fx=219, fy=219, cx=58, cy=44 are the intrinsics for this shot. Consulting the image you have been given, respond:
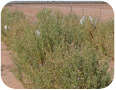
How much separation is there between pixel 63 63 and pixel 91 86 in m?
0.57

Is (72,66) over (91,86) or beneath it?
over

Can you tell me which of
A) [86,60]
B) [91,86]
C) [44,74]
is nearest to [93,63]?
[86,60]

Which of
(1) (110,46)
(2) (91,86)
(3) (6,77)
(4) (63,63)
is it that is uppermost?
(4) (63,63)

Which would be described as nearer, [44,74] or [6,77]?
[44,74]

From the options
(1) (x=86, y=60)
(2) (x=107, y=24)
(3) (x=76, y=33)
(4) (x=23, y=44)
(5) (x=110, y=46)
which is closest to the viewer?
(1) (x=86, y=60)

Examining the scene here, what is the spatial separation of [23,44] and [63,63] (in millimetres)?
1899

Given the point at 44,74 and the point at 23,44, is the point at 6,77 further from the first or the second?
the point at 44,74

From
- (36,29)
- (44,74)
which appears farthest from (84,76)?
(36,29)

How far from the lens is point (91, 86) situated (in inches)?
133

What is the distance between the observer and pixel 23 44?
5164 millimetres

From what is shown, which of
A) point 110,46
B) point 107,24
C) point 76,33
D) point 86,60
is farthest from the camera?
point 107,24

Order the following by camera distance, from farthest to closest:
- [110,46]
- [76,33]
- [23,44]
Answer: [110,46]
[76,33]
[23,44]

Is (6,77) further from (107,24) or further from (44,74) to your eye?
(107,24)

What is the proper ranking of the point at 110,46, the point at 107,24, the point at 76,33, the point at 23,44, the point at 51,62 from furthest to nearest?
the point at 107,24, the point at 110,46, the point at 76,33, the point at 23,44, the point at 51,62
